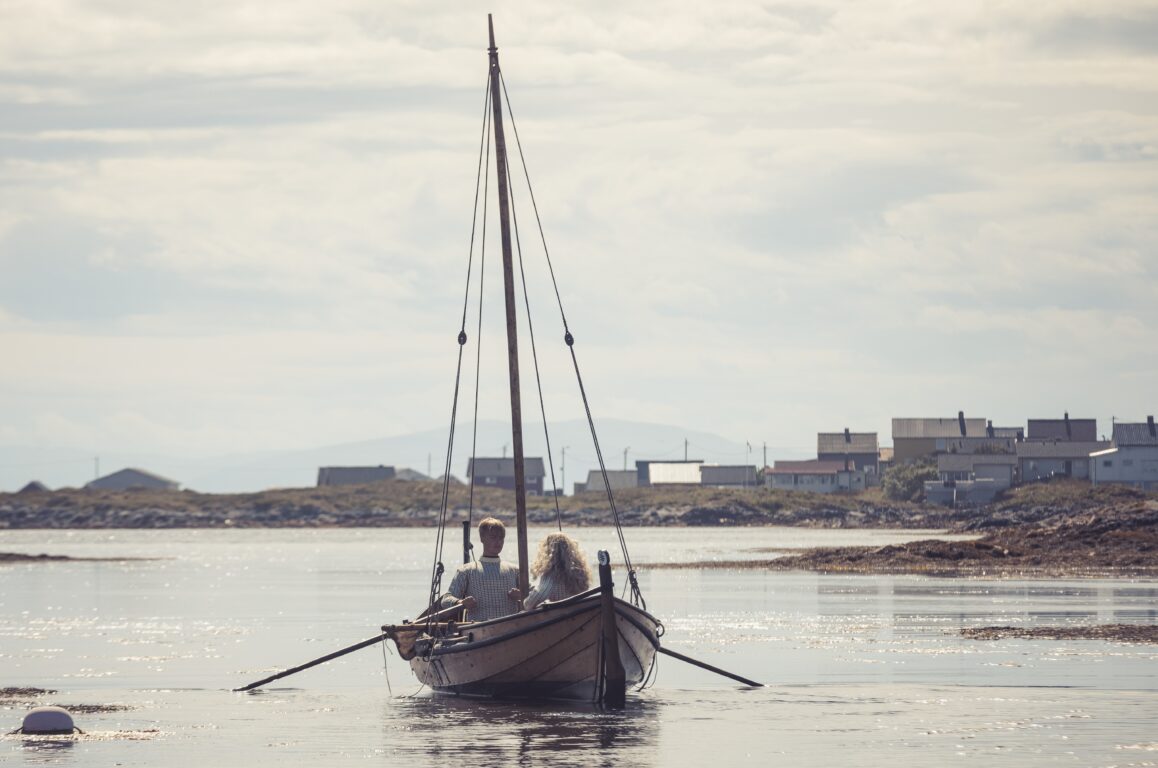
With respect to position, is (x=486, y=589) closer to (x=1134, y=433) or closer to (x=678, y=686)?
(x=678, y=686)

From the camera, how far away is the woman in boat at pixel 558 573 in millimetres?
28656

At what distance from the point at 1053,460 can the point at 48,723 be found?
161 meters

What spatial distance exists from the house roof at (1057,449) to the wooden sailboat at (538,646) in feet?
504

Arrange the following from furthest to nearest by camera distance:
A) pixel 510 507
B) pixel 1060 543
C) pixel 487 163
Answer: pixel 510 507, pixel 1060 543, pixel 487 163

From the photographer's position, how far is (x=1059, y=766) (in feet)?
72.7

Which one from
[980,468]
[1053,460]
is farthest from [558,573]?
[1053,460]

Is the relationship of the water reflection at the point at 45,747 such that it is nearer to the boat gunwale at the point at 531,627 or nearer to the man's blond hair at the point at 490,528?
the boat gunwale at the point at 531,627

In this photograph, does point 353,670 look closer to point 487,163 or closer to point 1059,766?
point 487,163

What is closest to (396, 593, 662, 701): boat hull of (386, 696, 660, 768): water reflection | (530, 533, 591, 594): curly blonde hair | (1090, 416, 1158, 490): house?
(386, 696, 660, 768): water reflection

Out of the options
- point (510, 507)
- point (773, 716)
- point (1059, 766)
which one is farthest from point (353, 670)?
point (510, 507)

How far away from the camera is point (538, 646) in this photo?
93.8 feet

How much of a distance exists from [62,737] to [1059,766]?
45.9 ft

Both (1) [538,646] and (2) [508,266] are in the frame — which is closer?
(1) [538,646]

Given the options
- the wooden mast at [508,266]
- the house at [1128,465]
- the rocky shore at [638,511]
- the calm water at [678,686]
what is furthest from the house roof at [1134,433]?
the wooden mast at [508,266]
